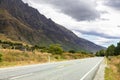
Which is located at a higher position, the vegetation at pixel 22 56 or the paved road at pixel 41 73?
the vegetation at pixel 22 56

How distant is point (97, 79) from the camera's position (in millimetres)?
19938

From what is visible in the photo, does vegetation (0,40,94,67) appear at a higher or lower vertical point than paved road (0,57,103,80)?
higher

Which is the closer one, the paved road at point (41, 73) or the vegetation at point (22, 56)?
the paved road at point (41, 73)

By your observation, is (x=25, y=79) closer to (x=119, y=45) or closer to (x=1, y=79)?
(x=1, y=79)

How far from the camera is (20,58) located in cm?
4662

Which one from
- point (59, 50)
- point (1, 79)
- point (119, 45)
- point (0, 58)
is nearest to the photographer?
point (1, 79)

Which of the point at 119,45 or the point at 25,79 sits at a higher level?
the point at 119,45

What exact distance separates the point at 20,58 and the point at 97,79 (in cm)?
2801

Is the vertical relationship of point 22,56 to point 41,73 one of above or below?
above

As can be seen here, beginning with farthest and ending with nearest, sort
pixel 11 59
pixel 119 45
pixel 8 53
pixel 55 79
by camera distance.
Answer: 1. pixel 119 45
2. pixel 8 53
3. pixel 11 59
4. pixel 55 79

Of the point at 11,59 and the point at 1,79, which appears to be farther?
the point at 11,59

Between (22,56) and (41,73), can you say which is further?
(22,56)

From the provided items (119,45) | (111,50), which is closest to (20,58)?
(119,45)

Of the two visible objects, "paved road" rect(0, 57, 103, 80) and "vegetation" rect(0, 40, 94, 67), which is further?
"vegetation" rect(0, 40, 94, 67)
